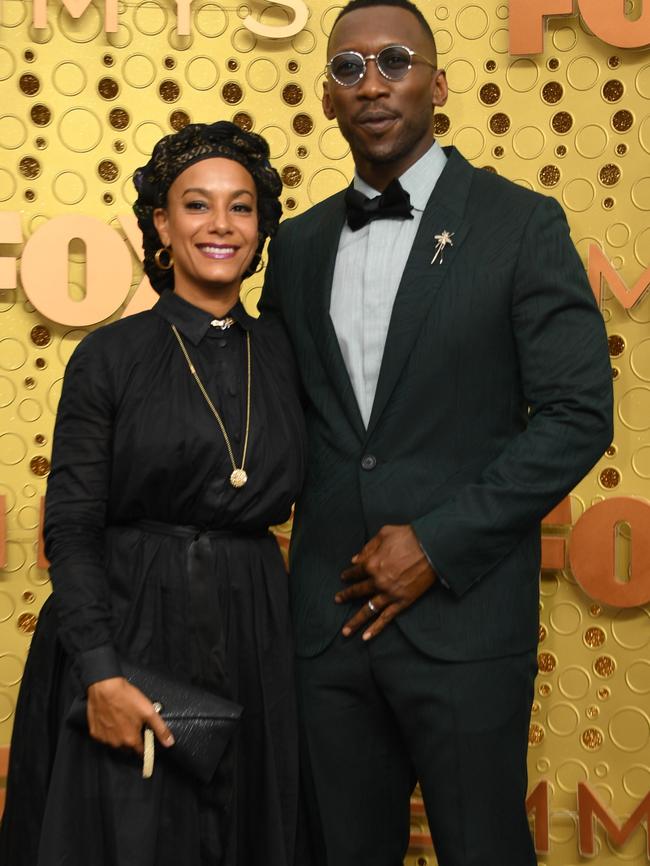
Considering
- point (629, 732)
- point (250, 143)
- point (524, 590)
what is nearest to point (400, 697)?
point (524, 590)

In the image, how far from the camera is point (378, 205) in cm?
199

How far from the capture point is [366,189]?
80.7 inches

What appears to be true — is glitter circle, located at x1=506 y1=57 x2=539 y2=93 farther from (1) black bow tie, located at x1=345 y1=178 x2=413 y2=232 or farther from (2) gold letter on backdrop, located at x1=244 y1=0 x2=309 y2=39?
(1) black bow tie, located at x1=345 y1=178 x2=413 y2=232

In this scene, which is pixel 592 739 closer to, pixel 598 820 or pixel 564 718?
pixel 564 718

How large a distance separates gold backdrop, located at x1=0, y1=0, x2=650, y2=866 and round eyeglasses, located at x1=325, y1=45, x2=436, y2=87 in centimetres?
105

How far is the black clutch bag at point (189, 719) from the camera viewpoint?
1.76 meters

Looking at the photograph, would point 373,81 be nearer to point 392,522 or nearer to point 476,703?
point 392,522

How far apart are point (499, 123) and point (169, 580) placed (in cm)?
169

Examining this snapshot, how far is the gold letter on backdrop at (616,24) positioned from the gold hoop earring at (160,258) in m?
1.43

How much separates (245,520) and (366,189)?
24.7 inches

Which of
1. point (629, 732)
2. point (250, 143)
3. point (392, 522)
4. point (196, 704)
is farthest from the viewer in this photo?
point (629, 732)

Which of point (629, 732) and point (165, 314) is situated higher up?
point (165, 314)

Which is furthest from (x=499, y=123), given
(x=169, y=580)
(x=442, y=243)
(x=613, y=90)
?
(x=169, y=580)

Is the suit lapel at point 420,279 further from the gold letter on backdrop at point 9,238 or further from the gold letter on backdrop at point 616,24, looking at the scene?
the gold letter on backdrop at point 9,238
